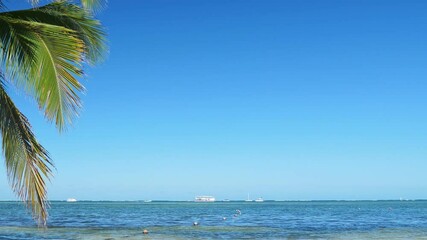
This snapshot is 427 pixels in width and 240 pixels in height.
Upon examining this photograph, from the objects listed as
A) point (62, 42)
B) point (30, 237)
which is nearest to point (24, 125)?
point (62, 42)

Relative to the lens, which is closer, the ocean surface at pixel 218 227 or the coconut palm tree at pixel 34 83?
the coconut palm tree at pixel 34 83

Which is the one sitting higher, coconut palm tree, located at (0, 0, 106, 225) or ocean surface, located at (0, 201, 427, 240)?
coconut palm tree, located at (0, 0, 106, 225)

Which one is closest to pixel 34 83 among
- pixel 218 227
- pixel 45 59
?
pixel 45 59

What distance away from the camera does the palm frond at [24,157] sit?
673cm

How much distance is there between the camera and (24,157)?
22.5 ft

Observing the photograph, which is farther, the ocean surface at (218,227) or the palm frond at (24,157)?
the ocean surface at (218,227)

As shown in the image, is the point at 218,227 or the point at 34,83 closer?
the point at 34,83

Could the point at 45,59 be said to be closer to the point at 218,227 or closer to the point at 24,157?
the point at 24,157

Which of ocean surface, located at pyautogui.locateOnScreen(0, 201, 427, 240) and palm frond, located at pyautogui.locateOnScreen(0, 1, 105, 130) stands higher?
palm frond, located at pyautogui.locateOnScreen(0, 1, 105, 130)

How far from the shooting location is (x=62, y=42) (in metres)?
6.63

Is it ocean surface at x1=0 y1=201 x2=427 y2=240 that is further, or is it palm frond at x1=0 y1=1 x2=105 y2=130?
ocean surface at x1=0 y1=201 x2=427 y2=240

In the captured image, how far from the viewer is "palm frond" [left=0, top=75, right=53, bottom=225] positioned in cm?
673

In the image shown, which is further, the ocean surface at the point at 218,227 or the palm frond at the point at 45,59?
the ocean surface at the point at 218,227

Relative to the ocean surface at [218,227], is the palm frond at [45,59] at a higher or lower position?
higher
